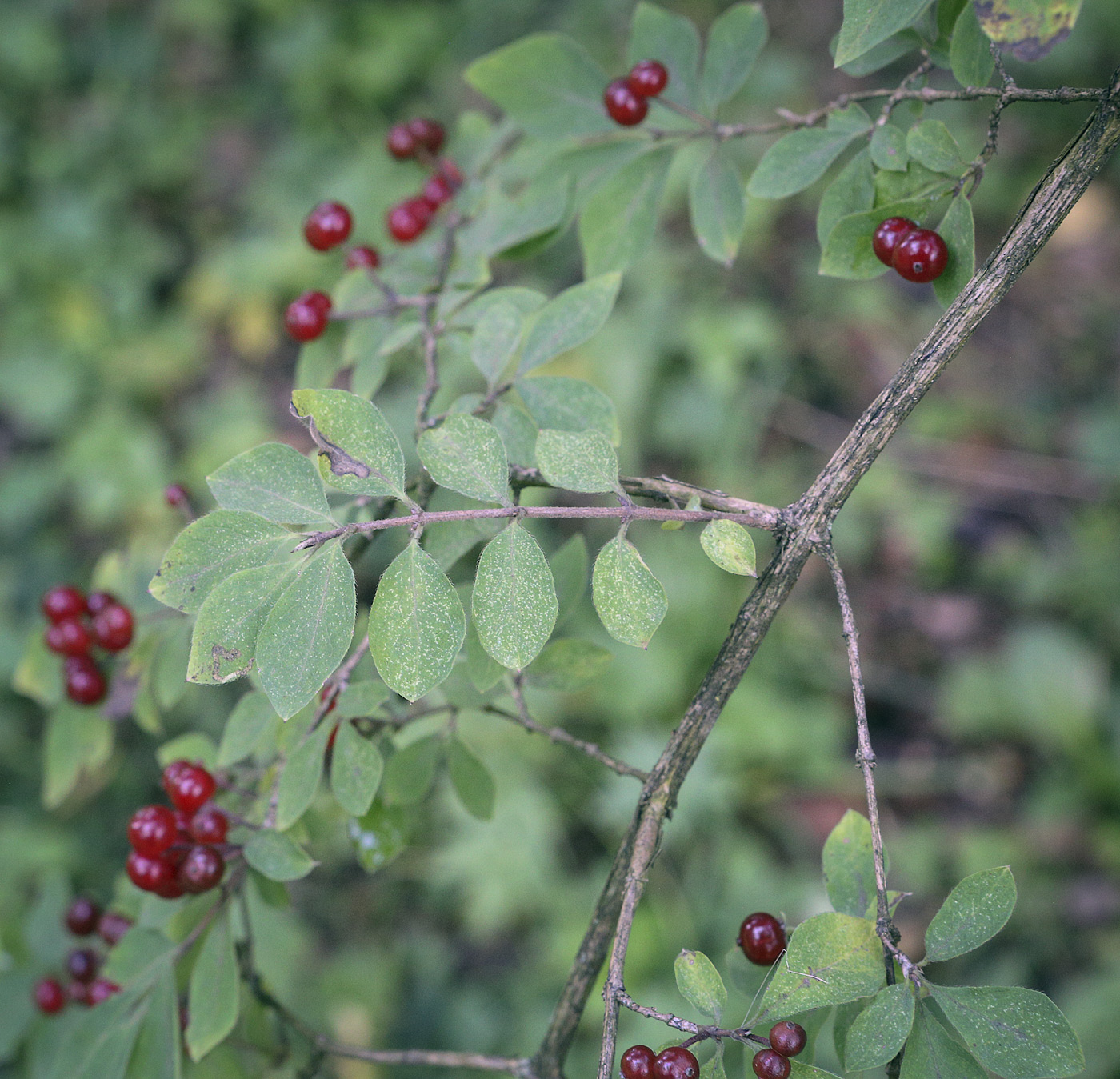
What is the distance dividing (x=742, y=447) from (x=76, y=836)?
2380 mm

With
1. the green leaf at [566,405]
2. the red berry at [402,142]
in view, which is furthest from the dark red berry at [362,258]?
the green leaf at [566,405]

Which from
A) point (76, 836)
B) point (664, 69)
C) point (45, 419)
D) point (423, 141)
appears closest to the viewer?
point (664, 69)

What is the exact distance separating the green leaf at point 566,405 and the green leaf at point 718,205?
271mm

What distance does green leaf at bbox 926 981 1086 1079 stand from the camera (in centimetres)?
58

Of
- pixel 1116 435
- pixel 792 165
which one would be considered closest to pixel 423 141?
pixel 792 165

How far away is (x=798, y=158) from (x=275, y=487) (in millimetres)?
586

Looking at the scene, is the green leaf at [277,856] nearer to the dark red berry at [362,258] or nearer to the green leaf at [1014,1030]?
the green leaf at [1014,1030]

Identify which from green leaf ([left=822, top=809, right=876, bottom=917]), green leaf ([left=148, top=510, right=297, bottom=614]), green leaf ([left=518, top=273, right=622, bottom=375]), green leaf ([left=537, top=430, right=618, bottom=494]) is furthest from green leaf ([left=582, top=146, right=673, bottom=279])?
green leaf ([left=822, top=809, right=876, bottom=917])

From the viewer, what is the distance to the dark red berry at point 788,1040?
617 mm

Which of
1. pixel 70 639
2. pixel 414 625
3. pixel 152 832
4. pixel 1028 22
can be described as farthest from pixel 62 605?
pixel 1028 22

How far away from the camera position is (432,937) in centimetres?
260

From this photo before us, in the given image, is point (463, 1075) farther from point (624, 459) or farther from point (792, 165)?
point (792, 165)

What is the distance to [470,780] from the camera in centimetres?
96

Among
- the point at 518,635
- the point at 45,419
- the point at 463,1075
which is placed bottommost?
the point at 463,1075
